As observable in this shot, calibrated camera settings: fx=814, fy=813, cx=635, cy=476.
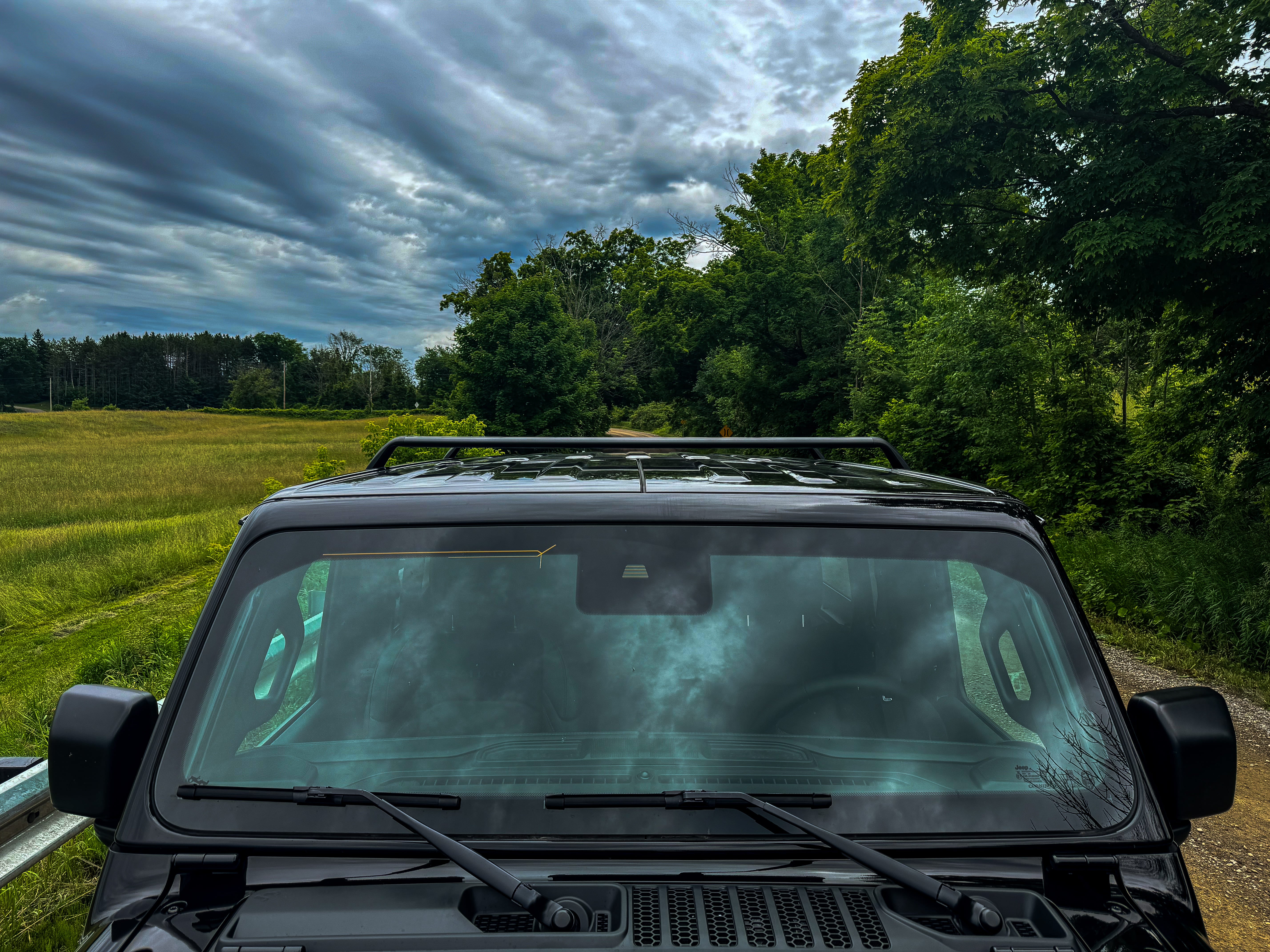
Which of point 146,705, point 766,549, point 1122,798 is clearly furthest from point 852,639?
point 146,705

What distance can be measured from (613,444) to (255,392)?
145128mm

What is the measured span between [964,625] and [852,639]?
80 cm

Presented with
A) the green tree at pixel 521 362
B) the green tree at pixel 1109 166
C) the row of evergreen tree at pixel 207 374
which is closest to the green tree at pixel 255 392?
the row of evergreen tree at pixel 207 374

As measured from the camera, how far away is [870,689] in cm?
175

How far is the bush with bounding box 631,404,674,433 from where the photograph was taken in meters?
69.2

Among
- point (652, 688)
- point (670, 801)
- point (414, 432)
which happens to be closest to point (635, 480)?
point (652, 688)

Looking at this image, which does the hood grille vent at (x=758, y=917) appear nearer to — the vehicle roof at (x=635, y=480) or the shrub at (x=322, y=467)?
the vehicle roof at (x=635, y=480)

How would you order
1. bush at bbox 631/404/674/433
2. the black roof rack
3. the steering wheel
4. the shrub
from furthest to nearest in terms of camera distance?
bush at bbox 631/404/674/433, the shrub, the black roof rack, the steering wheel

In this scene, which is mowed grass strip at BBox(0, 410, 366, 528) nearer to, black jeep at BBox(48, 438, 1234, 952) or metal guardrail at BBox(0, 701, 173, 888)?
metal guardrail at BBox(0, 701, 173, 888)

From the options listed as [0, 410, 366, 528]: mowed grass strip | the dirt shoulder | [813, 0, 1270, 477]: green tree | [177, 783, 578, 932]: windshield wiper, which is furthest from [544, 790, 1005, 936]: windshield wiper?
[0, 410, 366, 528]: mowed grass strip

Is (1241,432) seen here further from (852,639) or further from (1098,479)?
(852,639)

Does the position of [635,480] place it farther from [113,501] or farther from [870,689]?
[113,501]

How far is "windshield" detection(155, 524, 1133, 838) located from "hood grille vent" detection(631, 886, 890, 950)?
12 centimetres

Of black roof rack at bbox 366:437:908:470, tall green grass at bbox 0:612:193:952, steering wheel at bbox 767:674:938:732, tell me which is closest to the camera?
steering wheel at bbox 767:674:938:732
